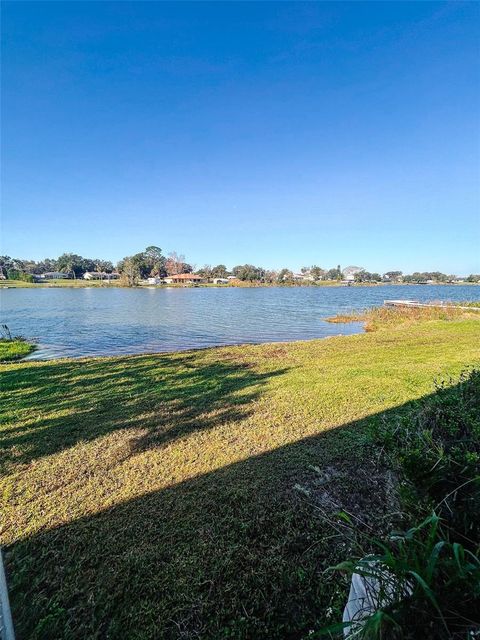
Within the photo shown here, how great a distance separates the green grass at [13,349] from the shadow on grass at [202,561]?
11.7m

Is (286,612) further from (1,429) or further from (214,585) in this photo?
Answer: (1,429)

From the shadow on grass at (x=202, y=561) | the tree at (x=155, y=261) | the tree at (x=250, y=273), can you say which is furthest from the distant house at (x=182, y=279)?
the shadow on grass at (x=202, y=561)

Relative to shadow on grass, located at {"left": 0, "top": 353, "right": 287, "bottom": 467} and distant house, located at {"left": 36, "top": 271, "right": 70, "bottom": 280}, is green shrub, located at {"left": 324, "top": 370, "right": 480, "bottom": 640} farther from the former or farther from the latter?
distant house, located at {"left": 36, "top": 271, "right": 70, "bottom": 280}

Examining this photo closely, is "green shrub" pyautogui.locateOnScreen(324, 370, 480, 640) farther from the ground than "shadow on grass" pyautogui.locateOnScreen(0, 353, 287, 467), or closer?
farther from the ground

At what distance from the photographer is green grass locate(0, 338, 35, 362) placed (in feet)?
39.7

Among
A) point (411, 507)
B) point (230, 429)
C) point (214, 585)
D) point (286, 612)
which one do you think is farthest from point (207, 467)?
point (411, 507)

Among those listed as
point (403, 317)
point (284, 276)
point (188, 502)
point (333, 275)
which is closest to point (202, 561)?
point (188, 502)

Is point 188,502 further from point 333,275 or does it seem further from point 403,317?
point 333,275

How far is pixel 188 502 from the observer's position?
9.38 feet

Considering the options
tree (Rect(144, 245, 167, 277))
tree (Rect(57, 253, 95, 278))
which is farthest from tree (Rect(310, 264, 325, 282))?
tree (Rect(57, 253, 95, 278))

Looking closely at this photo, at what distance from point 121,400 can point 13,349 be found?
10381mm

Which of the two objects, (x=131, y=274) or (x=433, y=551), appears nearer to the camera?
(x=433, y=551)

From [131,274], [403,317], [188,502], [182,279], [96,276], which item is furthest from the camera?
[96,276]

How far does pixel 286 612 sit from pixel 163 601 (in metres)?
0.76
